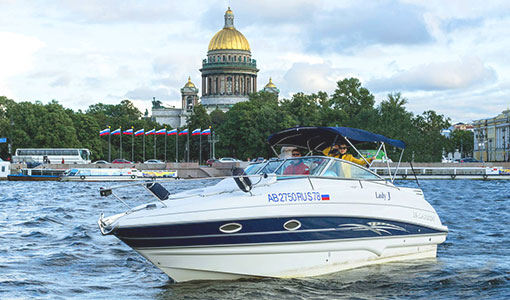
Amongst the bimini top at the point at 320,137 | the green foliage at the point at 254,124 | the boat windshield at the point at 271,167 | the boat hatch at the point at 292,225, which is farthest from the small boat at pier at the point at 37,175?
the boat hatch at the point at 292,225

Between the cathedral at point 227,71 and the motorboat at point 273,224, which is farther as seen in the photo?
the cathedral at point 227,71

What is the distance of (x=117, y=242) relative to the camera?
1681 centimetres

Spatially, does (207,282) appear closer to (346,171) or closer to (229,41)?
(346,171)

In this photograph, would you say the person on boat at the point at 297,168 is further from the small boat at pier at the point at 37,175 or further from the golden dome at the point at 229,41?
the golden dome at the point at 229,41

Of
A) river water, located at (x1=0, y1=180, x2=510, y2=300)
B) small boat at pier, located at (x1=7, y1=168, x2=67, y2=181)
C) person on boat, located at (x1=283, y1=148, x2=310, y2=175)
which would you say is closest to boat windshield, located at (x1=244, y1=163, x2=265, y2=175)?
person on boat, located at (x1=283, y1=148, x2=310, y2=175)

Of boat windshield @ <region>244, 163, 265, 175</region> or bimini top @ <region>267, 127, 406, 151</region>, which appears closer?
boat windshield @ <region>244, 163, 265, 175</region>

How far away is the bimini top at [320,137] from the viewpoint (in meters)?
13.4

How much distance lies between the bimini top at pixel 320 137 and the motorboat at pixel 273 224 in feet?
0.98

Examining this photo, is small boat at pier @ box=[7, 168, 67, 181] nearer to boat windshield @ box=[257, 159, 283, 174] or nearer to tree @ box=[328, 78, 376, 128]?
tree @ box=[328, 78, 376, 128]

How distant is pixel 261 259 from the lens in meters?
11.2

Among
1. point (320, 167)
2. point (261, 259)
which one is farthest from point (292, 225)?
point (320, 167)

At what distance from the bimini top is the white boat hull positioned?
2122 mm

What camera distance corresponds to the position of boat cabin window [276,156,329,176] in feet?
40.0

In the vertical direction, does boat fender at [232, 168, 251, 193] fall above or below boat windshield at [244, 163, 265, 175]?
below
